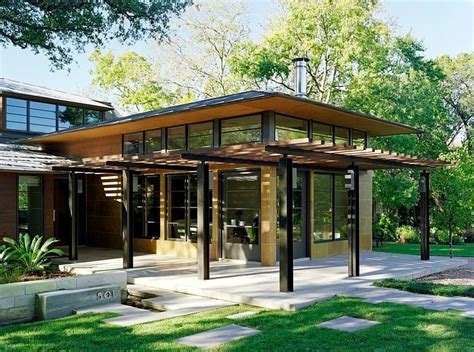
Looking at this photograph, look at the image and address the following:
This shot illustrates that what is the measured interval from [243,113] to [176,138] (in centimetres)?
229

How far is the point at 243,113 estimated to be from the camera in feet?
33.5

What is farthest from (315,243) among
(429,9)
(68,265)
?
(429,9)

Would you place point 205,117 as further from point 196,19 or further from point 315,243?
point 196,19

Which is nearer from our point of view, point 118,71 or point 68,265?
point 68,265

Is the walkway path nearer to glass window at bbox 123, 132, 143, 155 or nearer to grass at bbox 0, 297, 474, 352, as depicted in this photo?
grass at bbox 0, 297, 474, 352

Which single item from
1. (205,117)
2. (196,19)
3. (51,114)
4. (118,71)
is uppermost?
(196,19)

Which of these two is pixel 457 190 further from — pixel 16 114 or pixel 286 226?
pixel 16 114

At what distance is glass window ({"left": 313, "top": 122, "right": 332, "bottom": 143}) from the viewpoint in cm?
1119

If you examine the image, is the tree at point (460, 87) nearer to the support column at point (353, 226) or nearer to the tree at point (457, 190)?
the tree at point (457, 190)

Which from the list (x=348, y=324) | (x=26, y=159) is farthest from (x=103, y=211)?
(x=348, y=324)

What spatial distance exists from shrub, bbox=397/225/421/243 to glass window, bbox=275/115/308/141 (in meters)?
11.4

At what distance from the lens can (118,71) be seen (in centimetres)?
2889

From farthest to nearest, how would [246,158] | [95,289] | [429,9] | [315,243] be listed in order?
1. [429,9]
2. [315,243]
3. [246,158]
4. [95,289]

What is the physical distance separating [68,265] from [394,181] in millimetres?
11991
